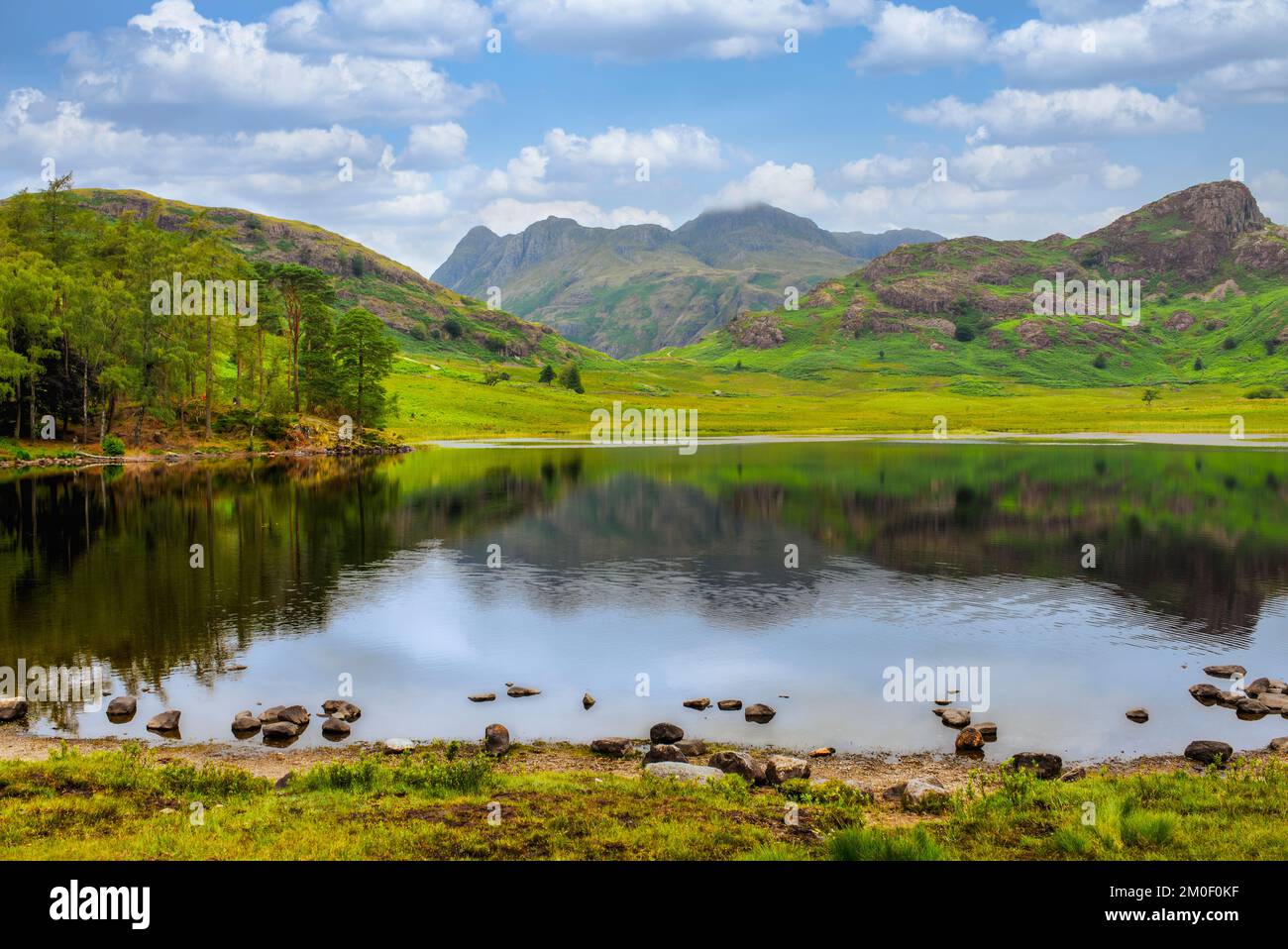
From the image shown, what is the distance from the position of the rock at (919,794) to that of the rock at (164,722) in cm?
2170

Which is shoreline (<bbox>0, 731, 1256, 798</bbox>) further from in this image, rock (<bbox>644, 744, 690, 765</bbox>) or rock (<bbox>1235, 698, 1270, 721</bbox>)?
rock (<bbox>1235, 698, 1270, 721</bbox>)

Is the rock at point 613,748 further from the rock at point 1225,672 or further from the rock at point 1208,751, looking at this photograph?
the rock at point 1225,672

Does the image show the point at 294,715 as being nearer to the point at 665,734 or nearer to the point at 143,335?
the point at 665,734

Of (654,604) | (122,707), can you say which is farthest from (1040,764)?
(122,707)

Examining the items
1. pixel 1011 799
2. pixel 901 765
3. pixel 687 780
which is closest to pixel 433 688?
pixel 687 780

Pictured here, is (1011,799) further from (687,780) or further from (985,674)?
(985,674)

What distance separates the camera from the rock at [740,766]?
22.5m

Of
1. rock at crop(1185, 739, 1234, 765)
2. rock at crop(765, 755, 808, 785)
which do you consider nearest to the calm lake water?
rock at crop(1185, 739, 1234, 765)

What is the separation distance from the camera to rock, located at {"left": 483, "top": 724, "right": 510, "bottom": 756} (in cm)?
2600

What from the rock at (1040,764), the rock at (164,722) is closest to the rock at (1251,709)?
the rock at (1040,764)

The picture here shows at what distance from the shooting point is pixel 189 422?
149m

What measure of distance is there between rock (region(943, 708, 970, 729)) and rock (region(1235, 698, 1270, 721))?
9419 millimetres
